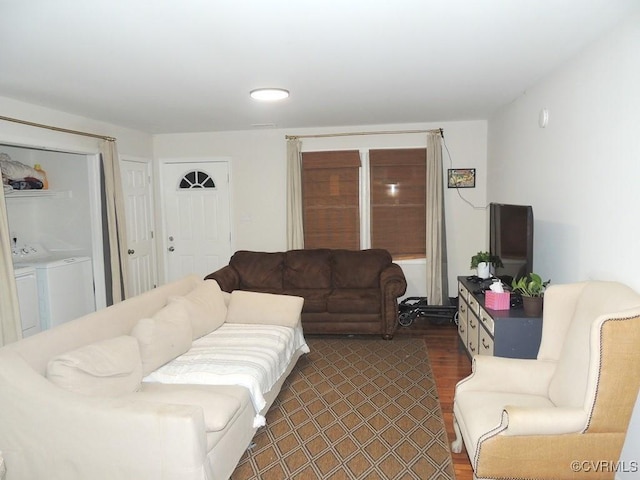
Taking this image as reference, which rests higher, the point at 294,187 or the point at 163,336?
the point at 294,187

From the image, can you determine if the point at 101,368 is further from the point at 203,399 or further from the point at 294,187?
the point at 294,187

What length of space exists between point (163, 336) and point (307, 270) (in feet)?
8.56

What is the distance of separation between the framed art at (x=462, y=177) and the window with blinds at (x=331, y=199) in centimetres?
120

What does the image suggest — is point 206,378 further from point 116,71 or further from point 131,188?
point 131,188

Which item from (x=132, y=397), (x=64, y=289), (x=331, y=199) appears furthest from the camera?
(x=331, y=199)

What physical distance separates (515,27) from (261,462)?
111 inches

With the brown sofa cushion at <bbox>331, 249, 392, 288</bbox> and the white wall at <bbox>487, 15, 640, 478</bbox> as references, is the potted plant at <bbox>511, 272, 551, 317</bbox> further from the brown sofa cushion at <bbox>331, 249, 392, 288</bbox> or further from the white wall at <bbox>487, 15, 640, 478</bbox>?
the brown sofa cushion at <bbox>331, 249, 392, 288</bbox>

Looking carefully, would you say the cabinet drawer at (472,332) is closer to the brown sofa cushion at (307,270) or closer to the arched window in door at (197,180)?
the brown sofa cushion at (307,270)

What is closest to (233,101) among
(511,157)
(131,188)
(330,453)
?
(131,188)

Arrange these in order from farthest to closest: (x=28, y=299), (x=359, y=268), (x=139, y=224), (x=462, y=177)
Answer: (x=139, y=224) → (x=462, y=177) → (x=359, y=268) → (x=28, y=299)

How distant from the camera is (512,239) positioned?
11.2ft

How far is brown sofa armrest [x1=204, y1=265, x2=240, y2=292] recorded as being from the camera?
4.68m

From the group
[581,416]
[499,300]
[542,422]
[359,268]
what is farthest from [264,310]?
[581,416]

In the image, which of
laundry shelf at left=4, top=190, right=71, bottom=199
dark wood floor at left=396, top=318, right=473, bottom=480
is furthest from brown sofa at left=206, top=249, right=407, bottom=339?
laundry shelf at left=4, top=190, right=71, bottom=199
